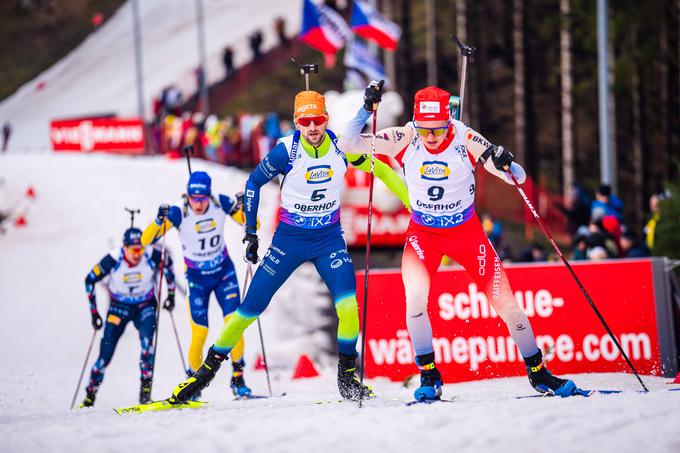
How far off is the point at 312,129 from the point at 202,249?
2537mm

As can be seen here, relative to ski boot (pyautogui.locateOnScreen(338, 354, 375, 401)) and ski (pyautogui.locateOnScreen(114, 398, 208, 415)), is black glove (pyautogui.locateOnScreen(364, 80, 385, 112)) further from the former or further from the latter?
ski (pyautogui.locateOnScreen(114, 398, 208, 415))

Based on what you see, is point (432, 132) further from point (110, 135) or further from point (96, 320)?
point (110, 135)

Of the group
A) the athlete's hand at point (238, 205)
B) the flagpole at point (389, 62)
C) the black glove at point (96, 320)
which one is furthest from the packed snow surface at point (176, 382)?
the flagpole at point (389, 62)

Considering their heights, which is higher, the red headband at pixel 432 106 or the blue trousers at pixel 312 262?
the red headband at pixel 432 106

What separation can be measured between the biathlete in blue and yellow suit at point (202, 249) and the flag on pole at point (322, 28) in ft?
40.2

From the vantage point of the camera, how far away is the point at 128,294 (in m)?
11.9

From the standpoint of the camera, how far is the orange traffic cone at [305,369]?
12.8 metres

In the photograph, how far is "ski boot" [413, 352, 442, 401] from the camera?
8.34 m

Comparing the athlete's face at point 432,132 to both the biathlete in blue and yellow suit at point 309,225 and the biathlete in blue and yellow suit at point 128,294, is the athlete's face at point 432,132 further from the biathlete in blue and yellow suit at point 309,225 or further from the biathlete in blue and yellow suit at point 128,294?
the biathlete in blue and yellow suit at point 128,294

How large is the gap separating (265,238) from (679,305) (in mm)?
10875

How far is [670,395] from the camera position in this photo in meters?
7.72

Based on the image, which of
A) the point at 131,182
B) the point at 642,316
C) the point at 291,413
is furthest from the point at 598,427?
the point at 131,182

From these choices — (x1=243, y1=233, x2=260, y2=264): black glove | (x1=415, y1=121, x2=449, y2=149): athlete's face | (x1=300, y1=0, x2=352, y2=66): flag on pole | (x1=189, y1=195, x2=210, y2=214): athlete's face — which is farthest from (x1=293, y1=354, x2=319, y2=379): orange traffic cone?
(x1=300, y1=0, x2=352, y2=66): flag on pole

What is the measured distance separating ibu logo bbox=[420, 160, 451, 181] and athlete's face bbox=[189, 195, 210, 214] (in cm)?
290
